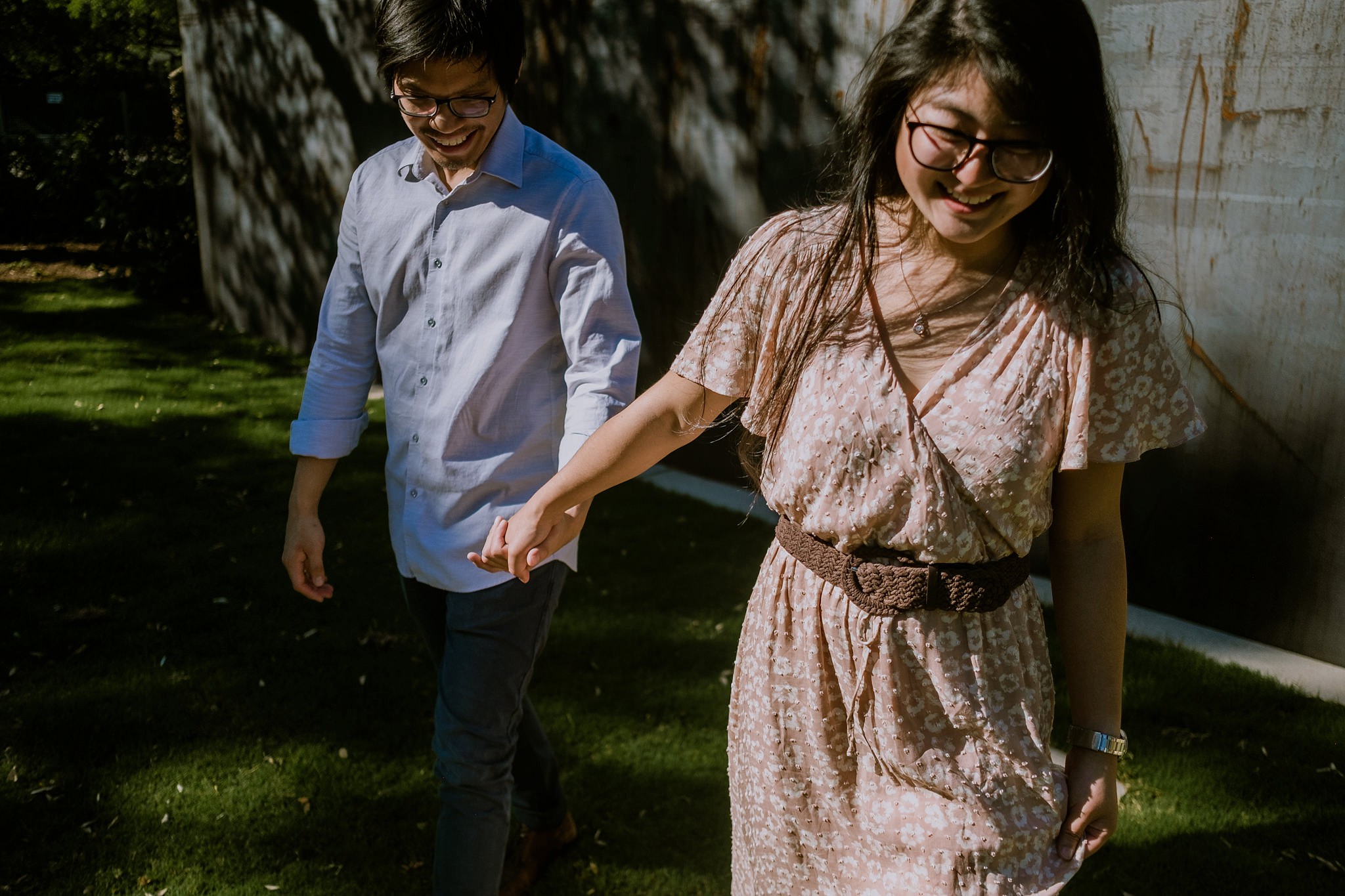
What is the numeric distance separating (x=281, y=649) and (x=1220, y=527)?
12.3ft

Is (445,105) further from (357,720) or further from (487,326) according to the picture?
(357,720)

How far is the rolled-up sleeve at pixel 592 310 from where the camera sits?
2416 mm

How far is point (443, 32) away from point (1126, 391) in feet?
4.91

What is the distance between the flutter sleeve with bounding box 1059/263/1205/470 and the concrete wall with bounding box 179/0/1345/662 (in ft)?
9.00

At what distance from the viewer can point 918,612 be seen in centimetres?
175

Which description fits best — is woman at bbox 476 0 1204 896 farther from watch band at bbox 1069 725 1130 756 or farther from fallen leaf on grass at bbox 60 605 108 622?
fallen leaf on grass at bbox 60 605 108 622

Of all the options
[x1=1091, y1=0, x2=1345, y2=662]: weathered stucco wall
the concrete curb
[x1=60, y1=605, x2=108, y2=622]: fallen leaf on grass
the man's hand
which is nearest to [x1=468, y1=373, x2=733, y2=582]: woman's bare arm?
the man's hand

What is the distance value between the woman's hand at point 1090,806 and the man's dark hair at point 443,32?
1.76 meters

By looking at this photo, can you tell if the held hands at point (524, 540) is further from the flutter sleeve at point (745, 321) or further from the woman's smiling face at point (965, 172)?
the woman's smiling face at point (965, 172)

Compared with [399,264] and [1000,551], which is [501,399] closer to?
[399,264]

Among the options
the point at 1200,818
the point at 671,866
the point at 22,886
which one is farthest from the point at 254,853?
the point at 1200,818

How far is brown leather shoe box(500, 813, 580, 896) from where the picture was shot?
10.3 feet

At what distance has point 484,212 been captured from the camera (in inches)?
98.4

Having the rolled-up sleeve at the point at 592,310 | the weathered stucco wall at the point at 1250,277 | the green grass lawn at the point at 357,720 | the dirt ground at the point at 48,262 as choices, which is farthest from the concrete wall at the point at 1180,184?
the dirt ground at the point at 48,262
